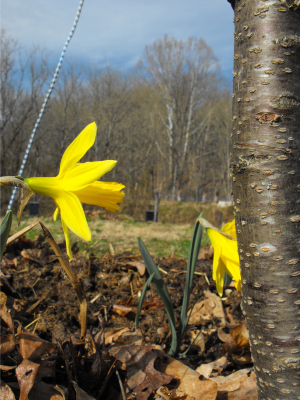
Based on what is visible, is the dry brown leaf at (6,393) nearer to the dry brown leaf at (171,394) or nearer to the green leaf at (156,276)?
the dry brown leaf at (171,394)

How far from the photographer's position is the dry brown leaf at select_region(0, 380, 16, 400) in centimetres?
77

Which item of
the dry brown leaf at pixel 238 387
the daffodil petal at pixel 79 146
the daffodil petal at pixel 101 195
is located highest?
the daffodil petal at pixel 79 146

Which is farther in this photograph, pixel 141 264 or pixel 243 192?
pixel 141 264

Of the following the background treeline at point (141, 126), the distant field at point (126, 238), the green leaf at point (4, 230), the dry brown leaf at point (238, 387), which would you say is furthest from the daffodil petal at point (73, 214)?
the background treeline at point (141, 126)

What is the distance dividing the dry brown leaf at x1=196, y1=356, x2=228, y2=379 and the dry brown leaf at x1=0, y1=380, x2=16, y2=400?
74 centimetres

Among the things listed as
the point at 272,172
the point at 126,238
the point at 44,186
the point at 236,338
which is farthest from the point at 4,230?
the point at 126,238

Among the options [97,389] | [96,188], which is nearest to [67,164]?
[96,188]

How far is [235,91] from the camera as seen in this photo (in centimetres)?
85

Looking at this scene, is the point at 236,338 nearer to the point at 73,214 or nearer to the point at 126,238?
the point at 73,214

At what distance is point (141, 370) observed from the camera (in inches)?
37.9

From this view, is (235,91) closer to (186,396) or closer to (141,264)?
(186,396)

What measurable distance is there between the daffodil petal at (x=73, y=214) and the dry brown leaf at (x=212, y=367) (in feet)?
2.88

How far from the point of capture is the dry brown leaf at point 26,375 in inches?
30.8

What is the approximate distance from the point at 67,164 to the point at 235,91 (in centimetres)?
54
